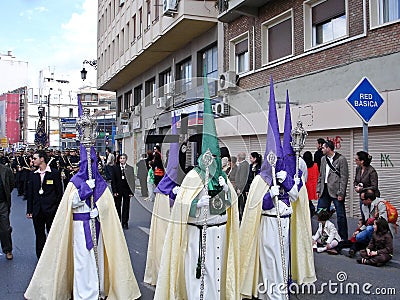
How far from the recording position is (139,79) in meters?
31.4

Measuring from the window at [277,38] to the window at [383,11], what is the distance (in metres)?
3.69

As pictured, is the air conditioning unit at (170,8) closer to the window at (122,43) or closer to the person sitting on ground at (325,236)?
the window at (122,43)

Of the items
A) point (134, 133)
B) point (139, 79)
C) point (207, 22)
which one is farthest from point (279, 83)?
point (139, 79)

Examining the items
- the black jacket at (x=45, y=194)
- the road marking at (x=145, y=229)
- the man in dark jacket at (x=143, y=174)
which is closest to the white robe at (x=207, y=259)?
the man in dark jacket at (x=143, y=174)

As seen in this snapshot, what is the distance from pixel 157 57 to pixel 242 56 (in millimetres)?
8868

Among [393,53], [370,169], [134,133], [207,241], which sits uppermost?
[393,53]

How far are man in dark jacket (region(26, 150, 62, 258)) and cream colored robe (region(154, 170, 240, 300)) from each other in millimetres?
3279

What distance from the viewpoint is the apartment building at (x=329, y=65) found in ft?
37.0

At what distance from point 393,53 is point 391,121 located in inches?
60.5

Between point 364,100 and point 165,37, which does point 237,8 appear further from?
point 364,100

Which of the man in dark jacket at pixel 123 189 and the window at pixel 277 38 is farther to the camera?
the window at pixel 277 38

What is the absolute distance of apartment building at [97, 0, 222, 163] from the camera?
633cm

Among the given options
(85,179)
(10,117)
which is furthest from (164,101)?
(10,117)

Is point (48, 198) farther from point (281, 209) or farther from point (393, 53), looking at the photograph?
point (393, 53)
